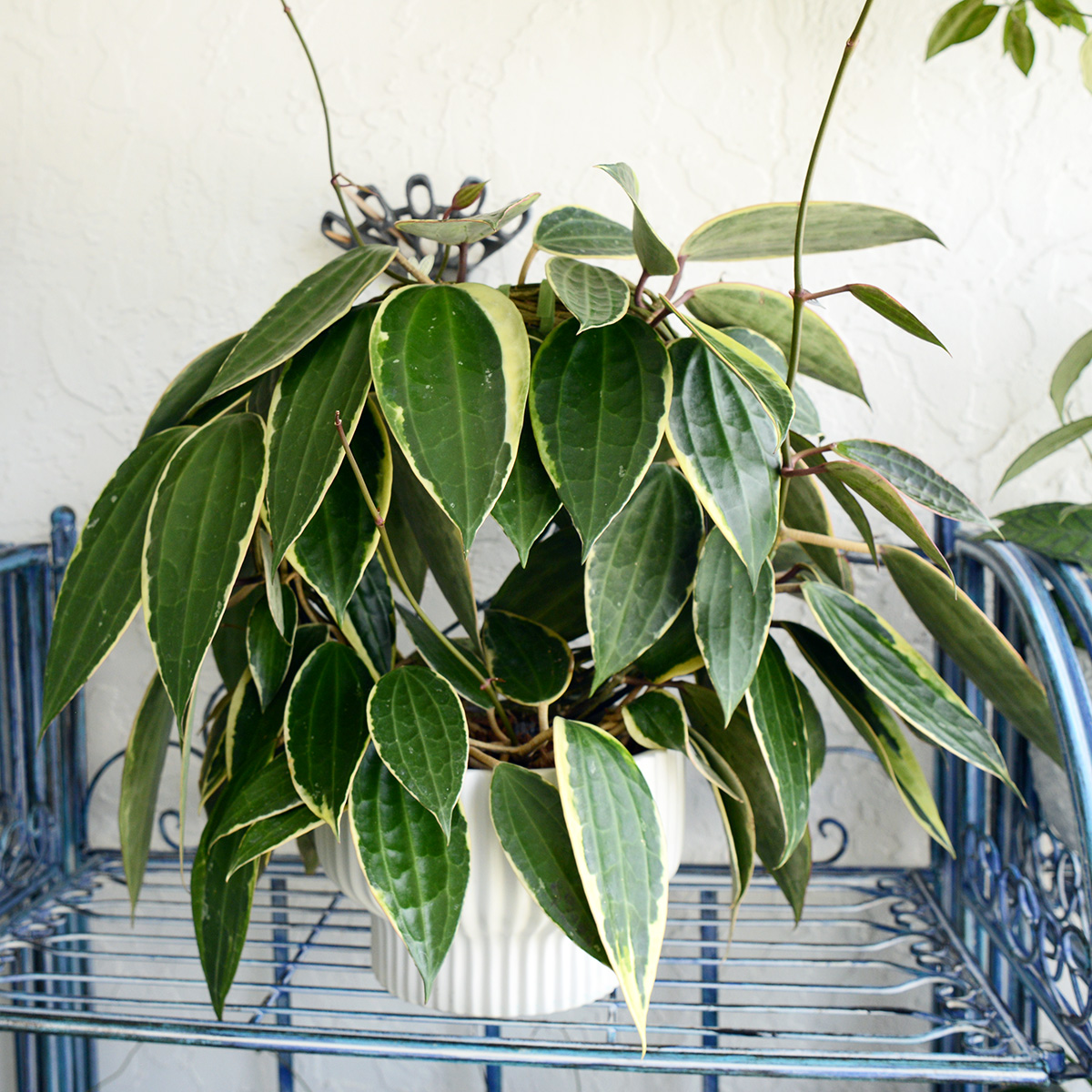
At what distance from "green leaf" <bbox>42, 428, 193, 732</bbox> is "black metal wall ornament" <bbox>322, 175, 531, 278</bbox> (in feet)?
1.36

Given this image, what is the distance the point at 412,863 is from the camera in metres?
0.51

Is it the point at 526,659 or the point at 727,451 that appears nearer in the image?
the point at 727,451

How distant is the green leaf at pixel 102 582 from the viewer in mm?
508

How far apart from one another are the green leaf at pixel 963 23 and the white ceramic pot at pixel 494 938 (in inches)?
24.9

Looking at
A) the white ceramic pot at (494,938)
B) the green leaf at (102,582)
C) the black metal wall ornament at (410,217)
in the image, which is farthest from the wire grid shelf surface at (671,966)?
the black metal wall ornament at (410,217)

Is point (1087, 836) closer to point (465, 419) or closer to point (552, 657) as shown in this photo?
point (552, 657)

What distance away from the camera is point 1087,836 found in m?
0.56

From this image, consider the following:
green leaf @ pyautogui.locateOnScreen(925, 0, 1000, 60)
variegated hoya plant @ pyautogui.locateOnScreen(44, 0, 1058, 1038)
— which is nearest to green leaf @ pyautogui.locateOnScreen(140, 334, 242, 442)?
variegated hoya plant @ pyautogui.locateOnScreen(44, 0, 1058, 1038)

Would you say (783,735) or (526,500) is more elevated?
(526,500)

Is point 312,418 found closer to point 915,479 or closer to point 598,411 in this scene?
point 598,411

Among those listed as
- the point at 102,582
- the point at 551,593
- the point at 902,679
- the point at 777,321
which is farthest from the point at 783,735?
the point at 102,582

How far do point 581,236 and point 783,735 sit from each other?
35 centimetres

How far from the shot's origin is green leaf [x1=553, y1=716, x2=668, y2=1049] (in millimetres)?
483

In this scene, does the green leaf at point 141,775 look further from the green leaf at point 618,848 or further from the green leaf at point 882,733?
the green leaf at point 882,733
